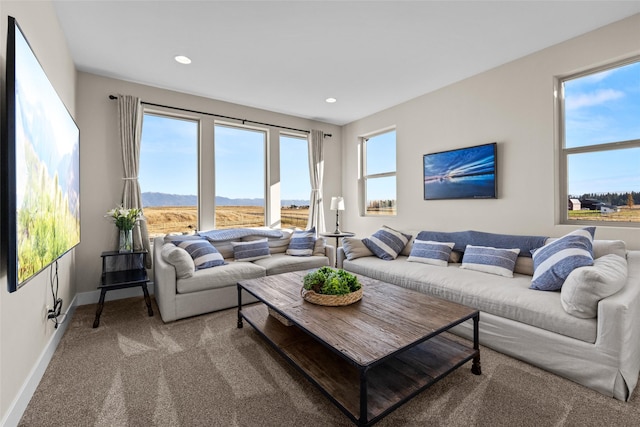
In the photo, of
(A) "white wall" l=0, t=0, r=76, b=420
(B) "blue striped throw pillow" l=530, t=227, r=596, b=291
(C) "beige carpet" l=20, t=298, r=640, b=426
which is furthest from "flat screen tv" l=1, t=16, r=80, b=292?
(B) "blue striped throw pillow" l=530, t=227, r=596, b=291

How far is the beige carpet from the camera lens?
1491mm

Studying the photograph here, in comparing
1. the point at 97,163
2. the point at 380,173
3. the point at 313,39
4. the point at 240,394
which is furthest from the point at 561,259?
the point at 97,163

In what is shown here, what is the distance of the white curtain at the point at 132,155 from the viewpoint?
11.3 ft

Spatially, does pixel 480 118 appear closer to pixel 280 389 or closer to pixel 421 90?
pixel 421 90

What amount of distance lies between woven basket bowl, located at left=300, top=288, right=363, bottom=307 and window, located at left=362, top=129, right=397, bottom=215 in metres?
2.85

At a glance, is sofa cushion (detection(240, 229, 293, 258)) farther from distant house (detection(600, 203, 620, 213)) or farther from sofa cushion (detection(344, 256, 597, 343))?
distant house (detection(600, 203, 620, 213))

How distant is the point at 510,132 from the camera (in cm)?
318

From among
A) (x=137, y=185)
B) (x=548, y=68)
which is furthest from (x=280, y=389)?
(x=548, y=68)

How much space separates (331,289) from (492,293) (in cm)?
128

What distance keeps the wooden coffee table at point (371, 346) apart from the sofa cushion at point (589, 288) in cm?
58

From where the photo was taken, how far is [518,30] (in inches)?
102

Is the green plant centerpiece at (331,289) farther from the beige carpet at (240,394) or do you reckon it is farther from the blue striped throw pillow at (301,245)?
the blue striped throw pillow at (301,245)

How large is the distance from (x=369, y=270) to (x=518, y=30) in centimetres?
270

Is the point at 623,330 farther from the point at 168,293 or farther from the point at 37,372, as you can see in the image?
the point at 37,372
